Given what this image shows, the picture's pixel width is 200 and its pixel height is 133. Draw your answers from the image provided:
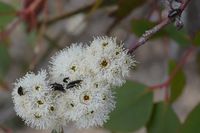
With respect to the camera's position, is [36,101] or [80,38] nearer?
[36,101]

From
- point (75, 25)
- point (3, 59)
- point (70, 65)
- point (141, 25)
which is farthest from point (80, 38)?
point (70, 65)

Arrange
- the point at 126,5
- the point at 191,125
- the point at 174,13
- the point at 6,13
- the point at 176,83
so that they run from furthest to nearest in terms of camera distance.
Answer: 1. the point at 6,13
2. the point at 126,5
3. the point at 176,83
4. the point at 191,125
5. the point at 174,13

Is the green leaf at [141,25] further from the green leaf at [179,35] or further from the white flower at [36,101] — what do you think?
the white flower at [36,101]

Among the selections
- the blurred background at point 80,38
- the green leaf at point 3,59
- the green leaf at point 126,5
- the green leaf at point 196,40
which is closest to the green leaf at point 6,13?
the blurred background at point 80,38

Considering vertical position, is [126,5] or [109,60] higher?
[126,5]

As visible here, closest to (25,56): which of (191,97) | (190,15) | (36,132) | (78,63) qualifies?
(36,132)

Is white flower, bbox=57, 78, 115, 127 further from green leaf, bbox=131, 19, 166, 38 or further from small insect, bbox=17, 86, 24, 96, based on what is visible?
green leaf, bbox=131, 19, 166, 38

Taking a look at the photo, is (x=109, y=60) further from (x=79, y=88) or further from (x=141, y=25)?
(x=141, y=25)

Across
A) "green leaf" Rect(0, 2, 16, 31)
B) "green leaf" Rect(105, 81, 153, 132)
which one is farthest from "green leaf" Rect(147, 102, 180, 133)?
"green leaf" Rect(0, 2, 16, 31)
